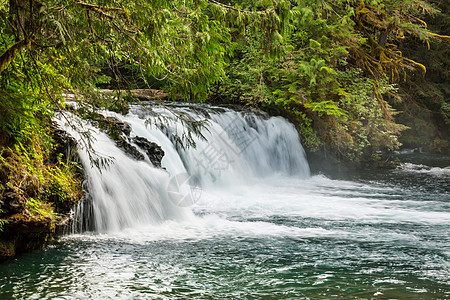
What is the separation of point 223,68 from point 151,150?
22.5ft

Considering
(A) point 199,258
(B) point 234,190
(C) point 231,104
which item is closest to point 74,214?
(A) point 199,258

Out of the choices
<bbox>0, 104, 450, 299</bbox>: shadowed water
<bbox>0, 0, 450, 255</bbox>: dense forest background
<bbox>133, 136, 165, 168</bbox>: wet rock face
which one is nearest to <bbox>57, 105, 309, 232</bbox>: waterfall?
<bbox>0, 104, 450, 299</bbox>: shadowed water

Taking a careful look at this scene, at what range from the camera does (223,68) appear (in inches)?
579

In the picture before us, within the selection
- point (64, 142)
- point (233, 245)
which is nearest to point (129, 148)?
point (64, 142)

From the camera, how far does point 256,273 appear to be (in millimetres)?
4988

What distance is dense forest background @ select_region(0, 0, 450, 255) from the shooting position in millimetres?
4652

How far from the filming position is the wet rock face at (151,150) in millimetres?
8427

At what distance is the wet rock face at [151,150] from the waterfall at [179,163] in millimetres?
188

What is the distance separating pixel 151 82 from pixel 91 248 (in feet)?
41.7

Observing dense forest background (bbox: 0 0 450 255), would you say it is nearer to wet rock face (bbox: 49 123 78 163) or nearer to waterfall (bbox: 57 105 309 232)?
wet rock face (bbox: 49 123 78 163)

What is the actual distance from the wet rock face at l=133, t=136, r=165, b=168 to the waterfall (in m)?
0.19

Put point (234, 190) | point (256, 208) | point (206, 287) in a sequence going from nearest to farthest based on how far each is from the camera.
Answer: point (206, 287) < point (256, 208) < point (234, 190)

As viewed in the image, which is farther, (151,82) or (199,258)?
(151,82)

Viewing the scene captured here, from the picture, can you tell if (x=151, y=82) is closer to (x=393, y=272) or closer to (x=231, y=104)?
(x=231, y=104)
